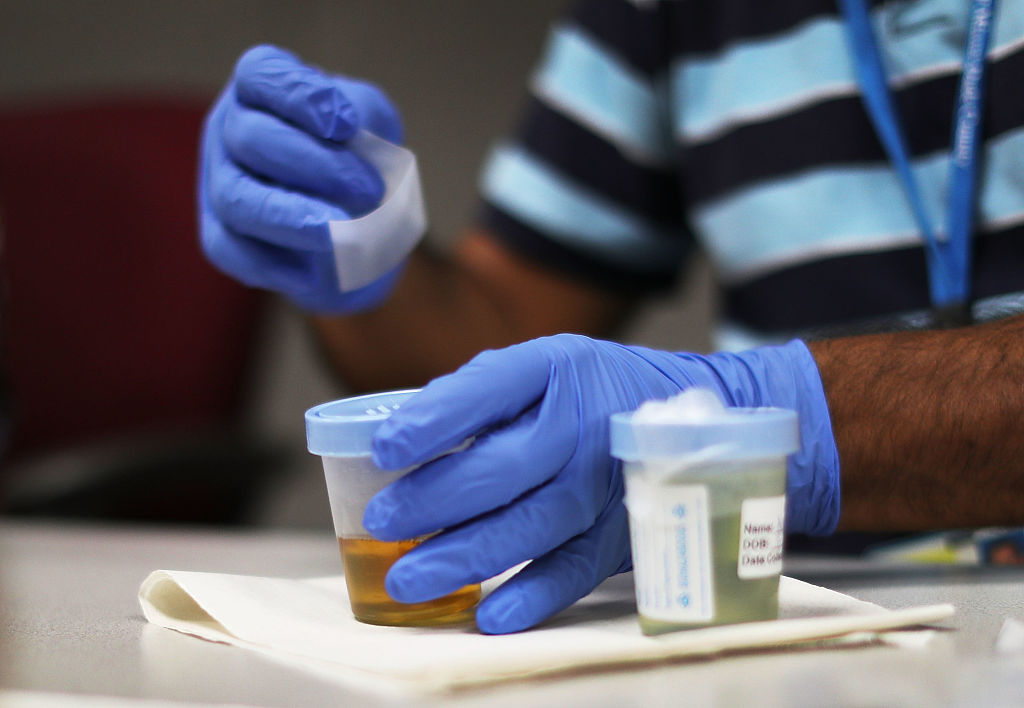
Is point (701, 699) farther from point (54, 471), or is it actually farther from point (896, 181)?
point (54, 471)

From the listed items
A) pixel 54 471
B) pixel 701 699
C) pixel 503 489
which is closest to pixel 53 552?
pixel 54 471

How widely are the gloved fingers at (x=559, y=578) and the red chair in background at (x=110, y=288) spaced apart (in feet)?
3.58

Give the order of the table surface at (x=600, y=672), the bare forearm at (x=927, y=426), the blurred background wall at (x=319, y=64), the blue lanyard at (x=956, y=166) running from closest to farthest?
the table surface at (x=600, y=672), the bare forearm at (x=927, y=426), the blue lanyard at (x=956, y=166), the blurred background wall at (x=319, y=64)

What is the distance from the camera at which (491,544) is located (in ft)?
1.76

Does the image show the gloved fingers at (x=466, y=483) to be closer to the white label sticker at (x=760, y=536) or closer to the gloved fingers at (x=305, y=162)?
the white label sticker at (x=760, y=536)

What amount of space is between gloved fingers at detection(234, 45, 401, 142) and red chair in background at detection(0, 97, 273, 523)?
0.84m

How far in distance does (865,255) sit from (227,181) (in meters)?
0.61

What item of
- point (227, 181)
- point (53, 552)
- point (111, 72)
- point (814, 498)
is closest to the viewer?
point (814, 498)

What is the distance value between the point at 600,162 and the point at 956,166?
46cm

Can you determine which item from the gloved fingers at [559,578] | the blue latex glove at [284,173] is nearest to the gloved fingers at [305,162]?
the blue latex glove at [284,173]

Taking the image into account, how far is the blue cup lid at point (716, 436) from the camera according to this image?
1.53 ft

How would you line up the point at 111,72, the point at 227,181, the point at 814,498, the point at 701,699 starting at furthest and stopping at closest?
the point at 111,72 < the point at 227,181 < the point at 814,498 < the point at 701,699

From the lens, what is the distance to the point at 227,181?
32.2 inches

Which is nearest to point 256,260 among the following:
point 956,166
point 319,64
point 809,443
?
point 809,443
